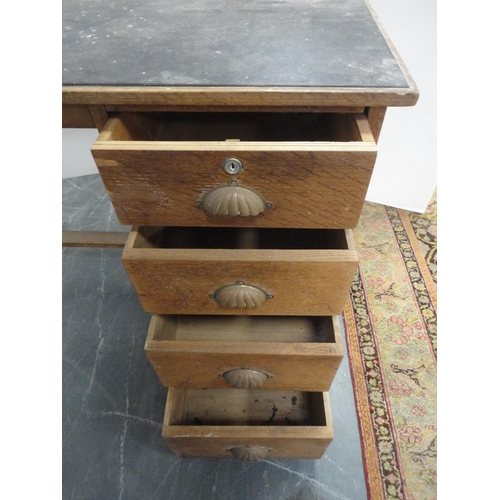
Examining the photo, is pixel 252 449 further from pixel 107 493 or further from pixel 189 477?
pixel 107 493

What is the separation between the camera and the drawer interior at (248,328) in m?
0.73

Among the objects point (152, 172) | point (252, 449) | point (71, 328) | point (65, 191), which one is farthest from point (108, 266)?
point (152, 172)

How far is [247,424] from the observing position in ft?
2.70

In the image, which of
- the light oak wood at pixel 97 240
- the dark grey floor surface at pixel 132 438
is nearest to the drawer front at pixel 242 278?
the dark grey floor surface at pixel 132 438

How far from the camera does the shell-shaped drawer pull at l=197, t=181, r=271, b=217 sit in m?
0.46

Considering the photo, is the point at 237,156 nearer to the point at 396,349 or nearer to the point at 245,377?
the point at 245,377

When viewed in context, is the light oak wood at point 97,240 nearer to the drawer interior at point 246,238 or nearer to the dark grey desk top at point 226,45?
the drawer interior at point 246,238

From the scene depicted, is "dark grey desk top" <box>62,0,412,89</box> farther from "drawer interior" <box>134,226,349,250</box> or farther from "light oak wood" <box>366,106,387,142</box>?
"drawer interior" <box>134,226,349,250</box>

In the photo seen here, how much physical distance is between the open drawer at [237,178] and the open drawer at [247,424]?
428 millimetres

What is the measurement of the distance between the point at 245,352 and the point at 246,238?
0.76 feet

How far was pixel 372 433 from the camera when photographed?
900mm

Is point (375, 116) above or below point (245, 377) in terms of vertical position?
above

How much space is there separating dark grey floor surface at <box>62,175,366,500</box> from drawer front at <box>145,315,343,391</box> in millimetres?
284

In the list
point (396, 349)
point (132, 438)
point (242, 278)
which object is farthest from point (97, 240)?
point (396, 349)
